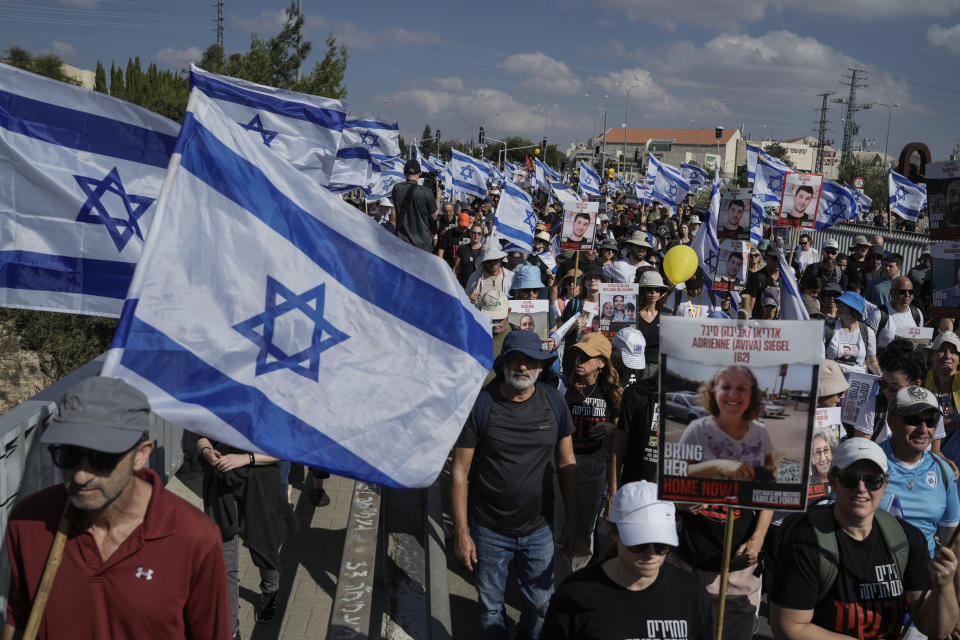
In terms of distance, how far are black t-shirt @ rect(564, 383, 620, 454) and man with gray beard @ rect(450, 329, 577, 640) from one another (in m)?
1.04

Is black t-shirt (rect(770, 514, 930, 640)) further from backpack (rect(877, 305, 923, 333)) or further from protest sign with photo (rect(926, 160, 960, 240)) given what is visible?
backpack (rect(877, 305, 923, 333))

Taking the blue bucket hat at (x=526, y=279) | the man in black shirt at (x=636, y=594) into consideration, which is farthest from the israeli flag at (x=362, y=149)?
the man in black shirt at (x=636, y=594)

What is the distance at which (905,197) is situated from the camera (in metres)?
17.9

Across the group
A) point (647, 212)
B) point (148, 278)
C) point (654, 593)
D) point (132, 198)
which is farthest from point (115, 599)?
point (647, 212)

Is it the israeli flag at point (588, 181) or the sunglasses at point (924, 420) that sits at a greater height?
the israeli flag at point (588, 181)

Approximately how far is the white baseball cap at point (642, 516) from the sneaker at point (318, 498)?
160 inches

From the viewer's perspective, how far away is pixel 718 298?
10.5 metres

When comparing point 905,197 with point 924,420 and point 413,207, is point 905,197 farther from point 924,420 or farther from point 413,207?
point 924,420

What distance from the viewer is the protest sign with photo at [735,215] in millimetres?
11195

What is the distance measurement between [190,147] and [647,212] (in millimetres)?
22240

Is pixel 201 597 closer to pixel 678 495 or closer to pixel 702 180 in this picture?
pixel 678 495

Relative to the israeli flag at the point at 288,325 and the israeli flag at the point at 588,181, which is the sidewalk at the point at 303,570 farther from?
the israeli flag at the point at 588,181

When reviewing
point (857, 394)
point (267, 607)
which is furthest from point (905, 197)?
point (267, 607)

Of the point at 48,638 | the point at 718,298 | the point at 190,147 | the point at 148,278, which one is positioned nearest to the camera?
the point at 48,638
